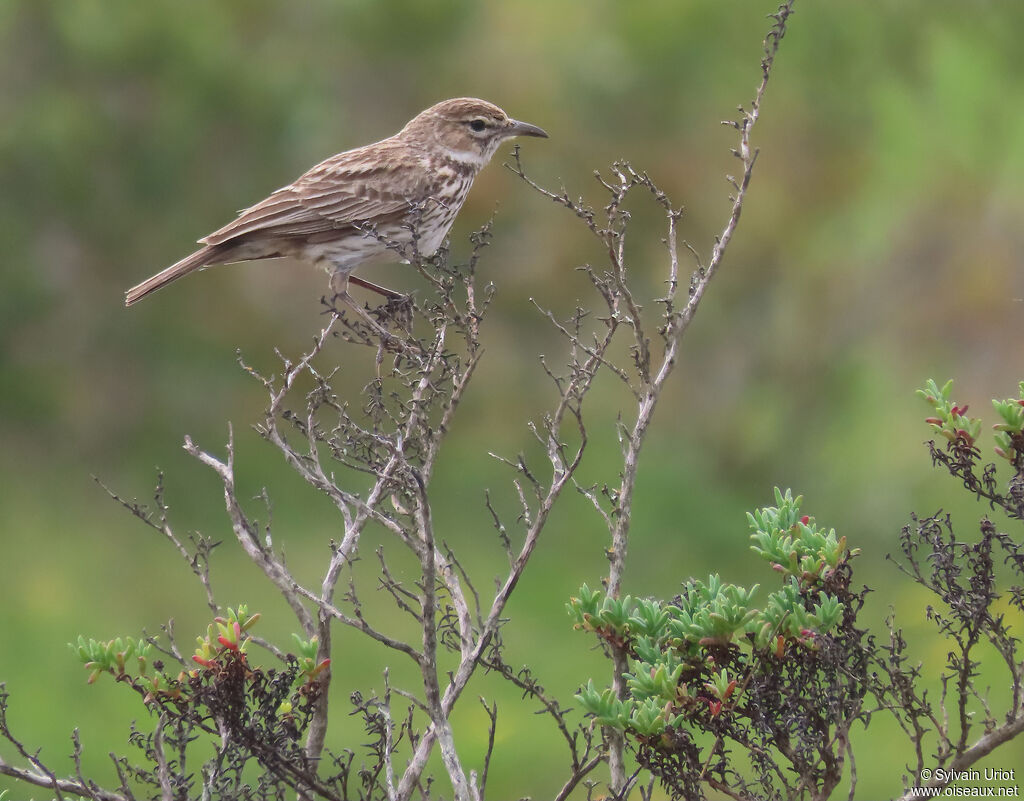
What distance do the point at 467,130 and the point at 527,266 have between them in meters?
4.37

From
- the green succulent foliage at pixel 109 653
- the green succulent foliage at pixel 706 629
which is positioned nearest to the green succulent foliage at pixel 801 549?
the green succulent foliage at pixel 706 629

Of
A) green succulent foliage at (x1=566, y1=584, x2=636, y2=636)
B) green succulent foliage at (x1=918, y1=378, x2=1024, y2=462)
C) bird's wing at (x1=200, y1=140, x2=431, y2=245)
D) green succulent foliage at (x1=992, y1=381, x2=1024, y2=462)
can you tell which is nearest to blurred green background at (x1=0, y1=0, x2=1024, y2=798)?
bird's wing at (x1=200, y1=140, x2=431, y2=245)

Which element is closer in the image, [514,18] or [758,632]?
[758,632]

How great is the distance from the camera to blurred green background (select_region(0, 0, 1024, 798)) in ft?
34.0

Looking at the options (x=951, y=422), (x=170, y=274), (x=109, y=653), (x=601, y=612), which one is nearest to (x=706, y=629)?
(x=601, y=612)

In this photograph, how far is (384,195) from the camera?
6.67m

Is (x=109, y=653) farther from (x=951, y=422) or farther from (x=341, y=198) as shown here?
(x=341, y=198)

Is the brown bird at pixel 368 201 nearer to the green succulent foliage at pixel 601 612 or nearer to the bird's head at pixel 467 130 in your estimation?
the bird's head at pixel 467 130

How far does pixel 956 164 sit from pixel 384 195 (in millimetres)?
6562

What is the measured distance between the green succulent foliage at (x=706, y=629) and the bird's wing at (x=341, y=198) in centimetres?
327

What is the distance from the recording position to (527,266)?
11453 mm

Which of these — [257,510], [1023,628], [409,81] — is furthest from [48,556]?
[1023,628]

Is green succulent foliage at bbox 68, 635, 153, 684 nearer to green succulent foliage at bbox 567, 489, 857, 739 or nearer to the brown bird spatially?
green succulent foliage at bbox 567, 489, 857, 739

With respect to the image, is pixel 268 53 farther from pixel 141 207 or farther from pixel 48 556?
pixel 48 556
